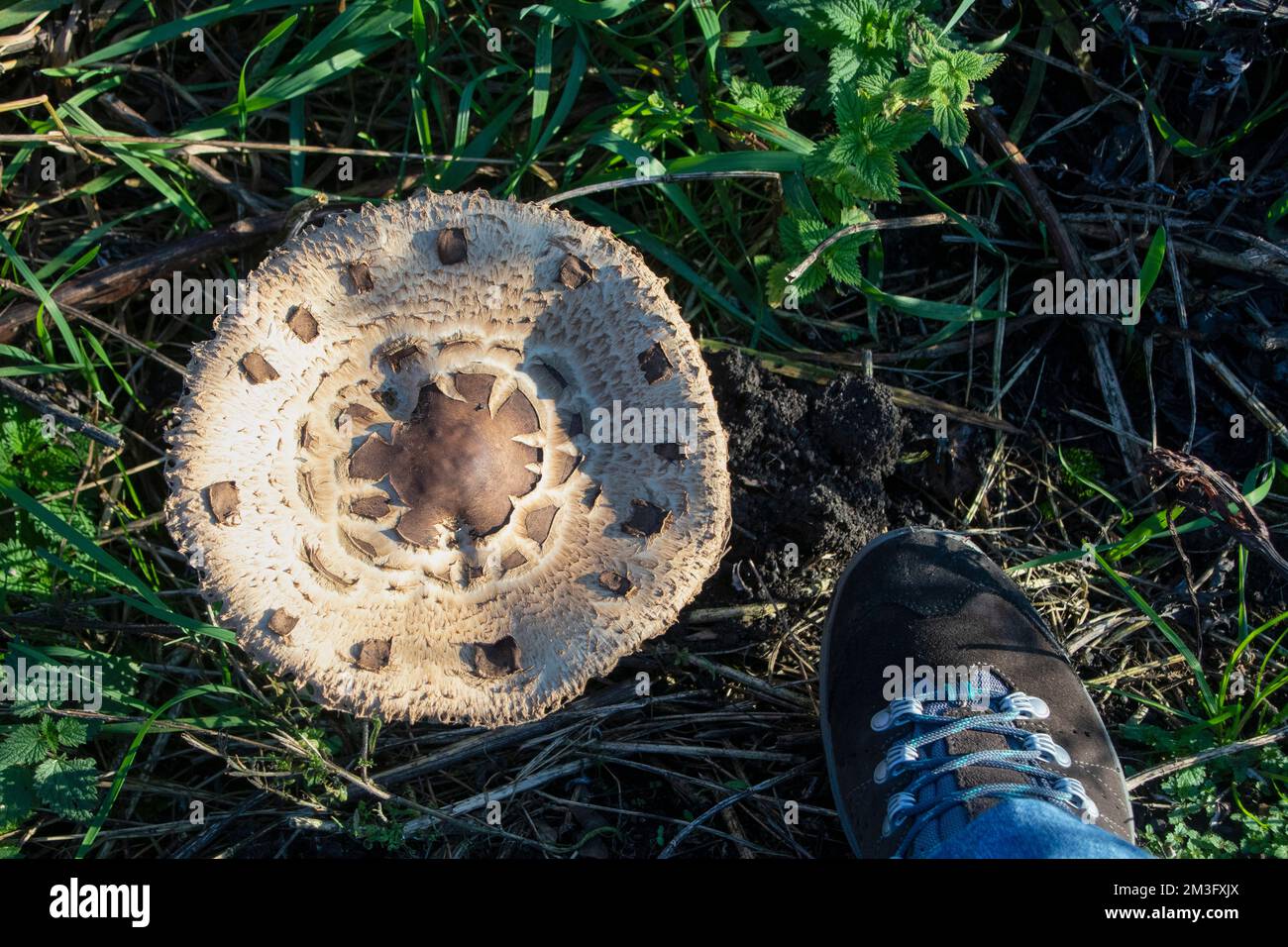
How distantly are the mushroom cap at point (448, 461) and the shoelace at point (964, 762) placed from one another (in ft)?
4.49

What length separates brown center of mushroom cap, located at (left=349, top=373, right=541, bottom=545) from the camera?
3525 mm

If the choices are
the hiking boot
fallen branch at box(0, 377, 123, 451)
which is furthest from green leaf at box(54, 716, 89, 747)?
the hiking boot

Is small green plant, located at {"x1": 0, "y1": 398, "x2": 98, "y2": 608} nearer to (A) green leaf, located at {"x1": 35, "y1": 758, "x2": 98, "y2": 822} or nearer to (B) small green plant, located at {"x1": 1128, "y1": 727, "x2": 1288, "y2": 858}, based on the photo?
(A) green leaf, located at {"x1": 35, "y1": 758, "x2": 98, "y2": 822}

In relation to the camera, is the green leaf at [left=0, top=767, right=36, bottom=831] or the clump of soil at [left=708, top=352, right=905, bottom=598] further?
the clump of soil at [left=708, top=352, right=905, bottom=598]

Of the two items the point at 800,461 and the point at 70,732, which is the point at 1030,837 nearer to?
the point at 800,461

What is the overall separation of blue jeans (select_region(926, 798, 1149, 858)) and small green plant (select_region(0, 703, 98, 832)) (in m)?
3.60

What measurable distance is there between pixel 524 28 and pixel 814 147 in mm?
1484

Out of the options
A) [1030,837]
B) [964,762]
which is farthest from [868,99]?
[1030,837]

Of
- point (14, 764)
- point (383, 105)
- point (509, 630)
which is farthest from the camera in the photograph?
point (383, 105)

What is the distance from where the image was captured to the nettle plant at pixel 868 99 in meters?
4.02

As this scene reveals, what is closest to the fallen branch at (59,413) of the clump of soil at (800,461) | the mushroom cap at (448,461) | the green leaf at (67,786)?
the mushroom cap at (448,461)

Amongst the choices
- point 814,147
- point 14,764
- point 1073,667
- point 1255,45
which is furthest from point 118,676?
point 1255,45

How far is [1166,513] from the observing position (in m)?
4.39
